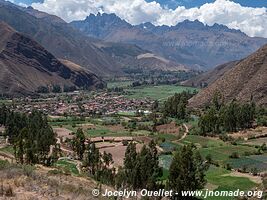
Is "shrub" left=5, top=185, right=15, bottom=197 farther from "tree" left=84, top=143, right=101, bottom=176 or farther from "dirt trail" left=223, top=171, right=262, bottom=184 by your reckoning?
"dirt trail" left=223, top=171, right=262, bottom=184

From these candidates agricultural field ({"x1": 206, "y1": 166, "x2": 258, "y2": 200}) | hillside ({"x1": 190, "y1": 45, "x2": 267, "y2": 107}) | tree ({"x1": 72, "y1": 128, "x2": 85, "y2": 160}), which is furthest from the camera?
hillside ({"x1": 190, "y1": 45, "x2": 267, "y2": 107})

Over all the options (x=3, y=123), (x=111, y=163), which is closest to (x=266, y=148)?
(x=111, y=163)

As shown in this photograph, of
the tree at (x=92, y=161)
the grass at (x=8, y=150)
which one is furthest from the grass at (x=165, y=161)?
the grass at (x=8, y=150)

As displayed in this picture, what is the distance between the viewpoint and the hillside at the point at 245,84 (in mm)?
161625

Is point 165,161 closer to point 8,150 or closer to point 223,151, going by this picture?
point 223,151

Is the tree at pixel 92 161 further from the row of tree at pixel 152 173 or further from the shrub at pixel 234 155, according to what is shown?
the shrub at pixel 234 155

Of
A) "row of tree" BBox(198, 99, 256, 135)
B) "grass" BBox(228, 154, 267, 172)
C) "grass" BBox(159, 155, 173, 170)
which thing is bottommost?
"grass" BBox(159, 155, 173, 170)

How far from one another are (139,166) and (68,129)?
7641cm

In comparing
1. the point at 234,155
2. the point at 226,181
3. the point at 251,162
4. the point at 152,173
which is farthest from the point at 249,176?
the point at 152,173

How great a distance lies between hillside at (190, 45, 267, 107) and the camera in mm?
161625

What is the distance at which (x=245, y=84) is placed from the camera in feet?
558

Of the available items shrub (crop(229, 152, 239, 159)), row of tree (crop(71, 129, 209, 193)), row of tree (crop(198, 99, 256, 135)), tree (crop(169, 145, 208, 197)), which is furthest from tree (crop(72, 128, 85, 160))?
row of tree (crop(198, 99, 256, 135))

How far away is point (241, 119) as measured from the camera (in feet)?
403

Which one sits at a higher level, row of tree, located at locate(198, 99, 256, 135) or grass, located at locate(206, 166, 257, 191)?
row of tree, located at locate(198, 99, 256, 135)
